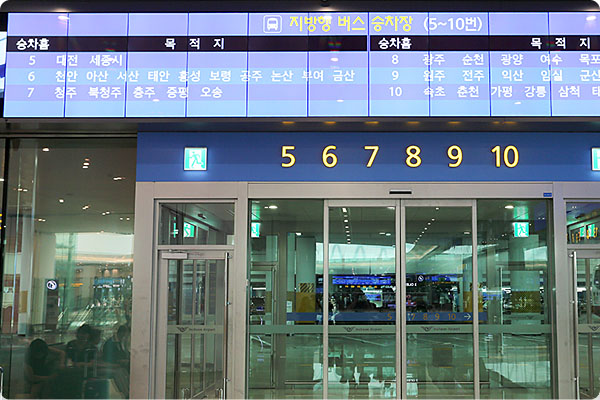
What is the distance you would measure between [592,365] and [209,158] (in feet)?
14.9

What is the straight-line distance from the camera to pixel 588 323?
22.9 ft

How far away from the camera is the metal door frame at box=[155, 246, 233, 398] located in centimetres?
698

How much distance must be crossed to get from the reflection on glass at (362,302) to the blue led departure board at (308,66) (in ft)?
4.04

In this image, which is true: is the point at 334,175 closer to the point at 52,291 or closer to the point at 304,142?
the point at 304,142

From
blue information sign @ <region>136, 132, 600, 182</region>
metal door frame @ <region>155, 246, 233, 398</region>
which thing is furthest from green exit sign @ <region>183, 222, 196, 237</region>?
blue information sign @ <region>136, 132, 600, 182</region>

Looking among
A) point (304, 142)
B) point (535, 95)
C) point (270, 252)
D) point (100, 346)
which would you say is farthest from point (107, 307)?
point (535, 95)

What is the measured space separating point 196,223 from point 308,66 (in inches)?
79.8

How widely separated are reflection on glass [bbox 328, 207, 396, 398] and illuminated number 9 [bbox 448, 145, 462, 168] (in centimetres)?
79

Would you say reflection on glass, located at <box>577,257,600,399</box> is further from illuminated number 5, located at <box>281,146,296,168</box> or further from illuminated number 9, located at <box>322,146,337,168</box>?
illuminated number 5, located at <box>281,146,296,168</box>

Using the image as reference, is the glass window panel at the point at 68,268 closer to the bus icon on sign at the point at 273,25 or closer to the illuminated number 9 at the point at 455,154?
the bus icon on sign at the point at 273,25

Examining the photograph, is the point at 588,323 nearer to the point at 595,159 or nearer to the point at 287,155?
the point at 595,159

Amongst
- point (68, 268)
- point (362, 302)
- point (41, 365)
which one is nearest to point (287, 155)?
point (362, 302)

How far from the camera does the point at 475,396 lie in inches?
272

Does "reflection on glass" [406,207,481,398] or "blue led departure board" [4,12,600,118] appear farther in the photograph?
"reflection on glass" [406,207,481,398]
